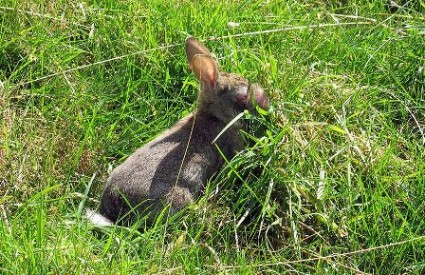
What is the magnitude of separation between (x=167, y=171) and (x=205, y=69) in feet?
2.34

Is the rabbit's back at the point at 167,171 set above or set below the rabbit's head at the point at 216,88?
below

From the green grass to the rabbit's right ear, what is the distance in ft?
0.60

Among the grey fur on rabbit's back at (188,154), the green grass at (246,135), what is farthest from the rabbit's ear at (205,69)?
the green grass at (246,135)

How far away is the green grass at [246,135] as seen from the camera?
4449mm

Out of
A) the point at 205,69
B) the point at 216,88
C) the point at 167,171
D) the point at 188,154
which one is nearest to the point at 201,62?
the point at 205,69

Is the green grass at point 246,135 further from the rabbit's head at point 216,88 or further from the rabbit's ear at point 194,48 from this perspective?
the rabbit's ear at point 194,48

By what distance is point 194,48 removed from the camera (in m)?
5.24

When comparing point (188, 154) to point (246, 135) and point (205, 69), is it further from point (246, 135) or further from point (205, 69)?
point (205, 69)

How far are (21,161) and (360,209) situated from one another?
1.86 m

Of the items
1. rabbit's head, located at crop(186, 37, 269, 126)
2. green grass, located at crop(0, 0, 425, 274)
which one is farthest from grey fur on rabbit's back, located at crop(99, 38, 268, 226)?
green grass, located at crop(0, 0, 425, 274)

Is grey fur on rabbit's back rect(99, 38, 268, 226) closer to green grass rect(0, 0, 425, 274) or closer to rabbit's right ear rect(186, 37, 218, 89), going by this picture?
rabbit's right ear rect(186, 37, 218, 89)

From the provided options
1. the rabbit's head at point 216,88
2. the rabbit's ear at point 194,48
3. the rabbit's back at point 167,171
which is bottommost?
the rabbit's back at point 167,171

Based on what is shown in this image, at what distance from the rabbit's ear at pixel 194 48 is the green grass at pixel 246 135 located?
305 mm

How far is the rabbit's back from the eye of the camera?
489cm
